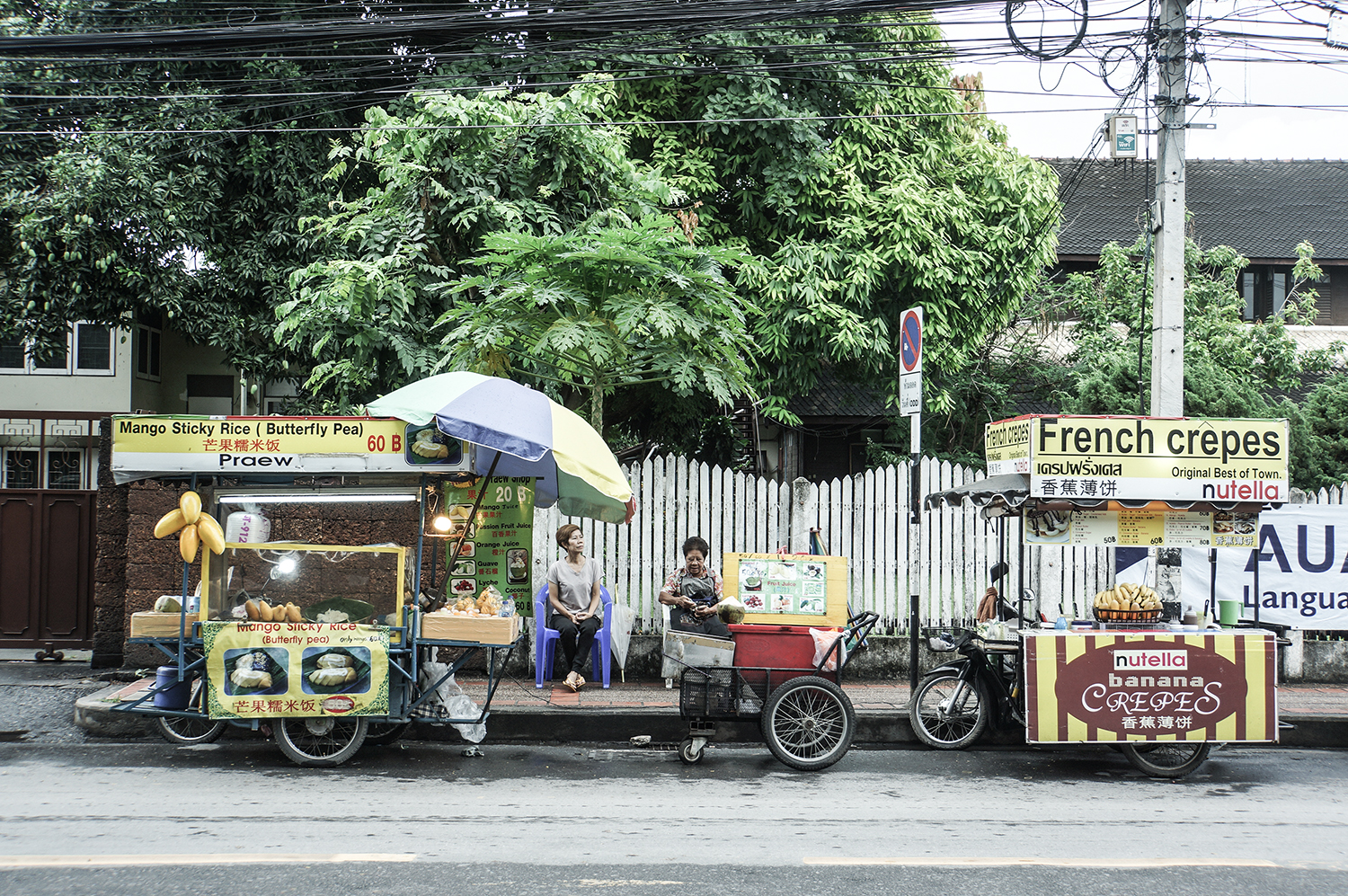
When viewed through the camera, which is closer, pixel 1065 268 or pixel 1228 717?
pixel 1228 717

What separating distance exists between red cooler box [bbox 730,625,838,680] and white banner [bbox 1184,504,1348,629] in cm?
538

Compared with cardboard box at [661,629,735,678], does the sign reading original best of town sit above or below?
above

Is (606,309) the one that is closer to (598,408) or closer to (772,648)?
(598,408)

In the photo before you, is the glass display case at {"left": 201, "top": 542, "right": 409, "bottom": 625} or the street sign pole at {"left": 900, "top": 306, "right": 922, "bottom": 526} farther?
the street sign pole at {"left": 900, "top": 306, "right": 922, "bottom": 526}

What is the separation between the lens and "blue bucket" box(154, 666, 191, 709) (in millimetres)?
6855

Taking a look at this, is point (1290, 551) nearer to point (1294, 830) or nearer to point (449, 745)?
point (1294, 830)

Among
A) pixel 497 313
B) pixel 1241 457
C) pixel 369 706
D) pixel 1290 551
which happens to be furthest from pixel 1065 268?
pixel 369 706

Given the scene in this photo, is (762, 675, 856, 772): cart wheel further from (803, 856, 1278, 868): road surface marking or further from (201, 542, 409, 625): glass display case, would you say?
(201, 542, 409, 625): glass display case

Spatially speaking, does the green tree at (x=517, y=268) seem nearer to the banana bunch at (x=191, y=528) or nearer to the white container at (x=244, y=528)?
the white container at (x=244, y=528)

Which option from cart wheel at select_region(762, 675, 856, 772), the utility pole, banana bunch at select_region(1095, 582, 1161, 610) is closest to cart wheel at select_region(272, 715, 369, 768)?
cart wheel at select_region(762, 675, 856, 772)

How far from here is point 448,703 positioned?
7.11 metres

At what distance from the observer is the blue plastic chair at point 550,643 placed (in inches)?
359

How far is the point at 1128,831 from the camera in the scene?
5.51 meters

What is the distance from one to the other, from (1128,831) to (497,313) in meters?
6.38
